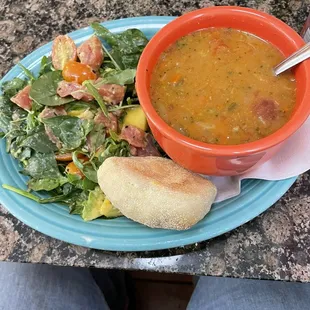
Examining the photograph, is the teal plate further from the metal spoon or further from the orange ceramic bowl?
the metal spoon

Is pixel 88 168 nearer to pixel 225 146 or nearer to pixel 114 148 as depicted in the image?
pixel 114 148

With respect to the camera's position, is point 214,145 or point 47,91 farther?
point 47,91

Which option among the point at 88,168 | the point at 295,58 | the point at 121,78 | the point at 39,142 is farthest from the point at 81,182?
the point at 295,58

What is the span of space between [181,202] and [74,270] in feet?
1.57

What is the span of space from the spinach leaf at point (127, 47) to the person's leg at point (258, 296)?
57 centimetres

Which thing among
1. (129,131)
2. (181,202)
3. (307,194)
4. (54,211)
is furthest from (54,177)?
(307,194)

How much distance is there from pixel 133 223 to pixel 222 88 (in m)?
0.31

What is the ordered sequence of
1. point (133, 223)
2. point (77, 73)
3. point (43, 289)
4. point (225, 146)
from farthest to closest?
point (43, 289) < point (77, 73) < point (133, 223) < point (225, 146)

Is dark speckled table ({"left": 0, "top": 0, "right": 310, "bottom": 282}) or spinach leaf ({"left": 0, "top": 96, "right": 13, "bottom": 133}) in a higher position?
spinach leaf ({"left": 0, "top": 96, "right": 13, "bottom": 133})

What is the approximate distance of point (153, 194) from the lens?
2.72ft

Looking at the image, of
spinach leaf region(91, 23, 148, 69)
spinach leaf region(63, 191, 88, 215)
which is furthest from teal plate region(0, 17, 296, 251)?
spinach leaf region(91, 23, 148, 69)

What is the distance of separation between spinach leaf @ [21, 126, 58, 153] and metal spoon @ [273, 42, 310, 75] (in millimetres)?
483

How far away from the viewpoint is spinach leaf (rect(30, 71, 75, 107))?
1.00m

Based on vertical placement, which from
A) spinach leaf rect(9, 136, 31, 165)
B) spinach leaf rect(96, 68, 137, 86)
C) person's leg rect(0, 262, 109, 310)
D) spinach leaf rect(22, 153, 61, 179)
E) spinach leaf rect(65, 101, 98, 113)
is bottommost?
person's leg rect(0, 262, 109, 310)
